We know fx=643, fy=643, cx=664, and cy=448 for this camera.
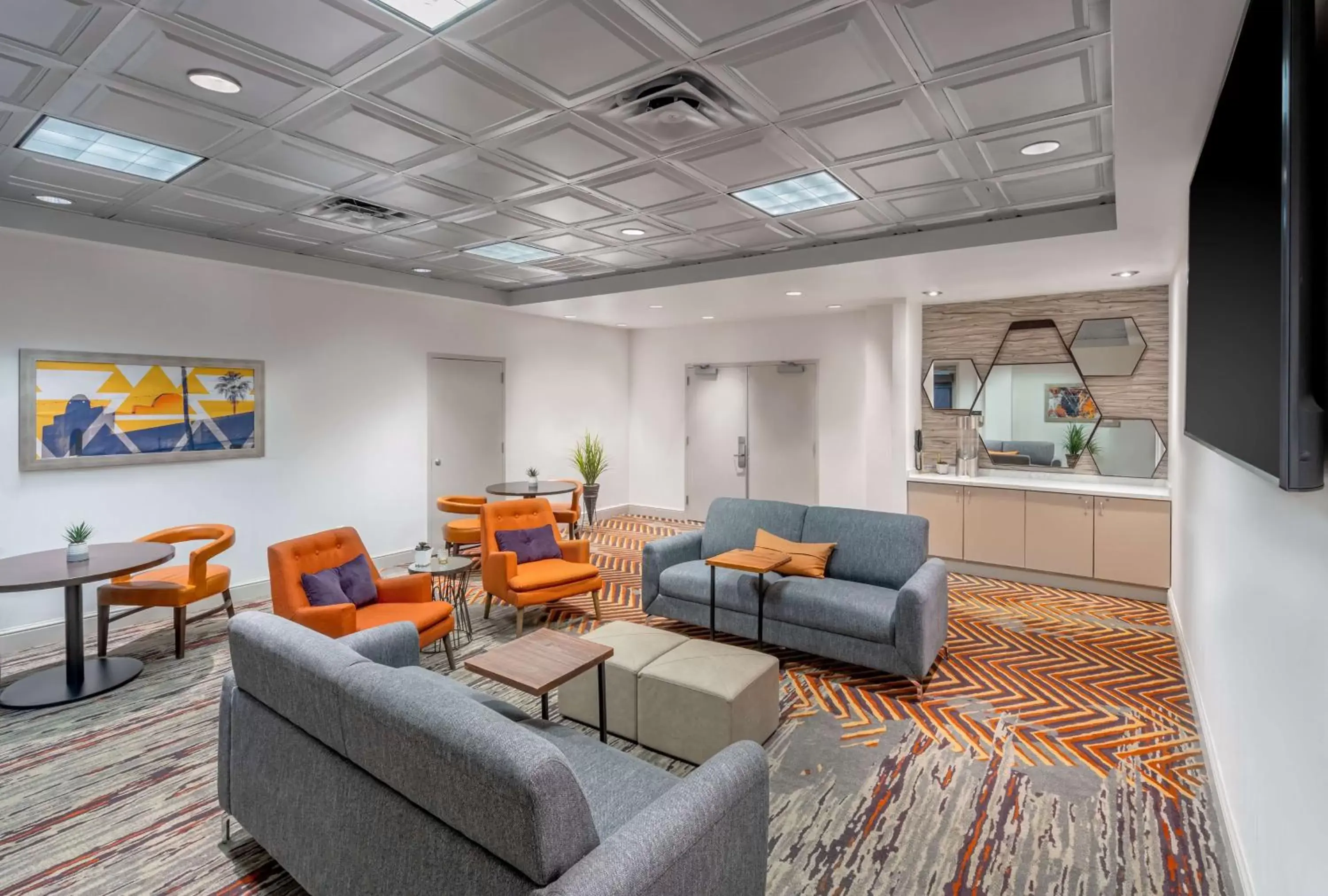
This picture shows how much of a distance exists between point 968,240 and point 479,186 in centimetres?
338

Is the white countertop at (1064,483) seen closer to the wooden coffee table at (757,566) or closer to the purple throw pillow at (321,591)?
the wooden coffee table at (757,566)

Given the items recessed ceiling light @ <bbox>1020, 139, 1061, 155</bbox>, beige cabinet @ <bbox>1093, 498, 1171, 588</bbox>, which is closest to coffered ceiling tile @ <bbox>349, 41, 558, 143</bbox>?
recessed ceiling light @ <bbox>1020, 139, 1061, 155</bbox>

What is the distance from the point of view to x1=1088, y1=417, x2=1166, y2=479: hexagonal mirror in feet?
19.5

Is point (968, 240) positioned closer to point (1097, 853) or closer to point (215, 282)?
point (1097, 853)

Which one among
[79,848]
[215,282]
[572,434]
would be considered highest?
[215,282]

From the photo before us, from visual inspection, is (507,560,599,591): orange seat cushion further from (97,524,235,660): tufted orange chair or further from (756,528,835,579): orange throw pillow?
(97,524,235,660): tufted orange chair

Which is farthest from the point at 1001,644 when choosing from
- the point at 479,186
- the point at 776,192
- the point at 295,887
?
the point at 479,186

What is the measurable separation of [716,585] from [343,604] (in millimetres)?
2292

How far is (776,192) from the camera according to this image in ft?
13.2

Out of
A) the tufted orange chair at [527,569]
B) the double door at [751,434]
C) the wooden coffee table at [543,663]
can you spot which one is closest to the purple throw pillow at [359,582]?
the tufted orange chair at [527,569]

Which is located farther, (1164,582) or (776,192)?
(1164,582)

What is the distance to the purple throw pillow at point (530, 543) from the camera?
496 cm

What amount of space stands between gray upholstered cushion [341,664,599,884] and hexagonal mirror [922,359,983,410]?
6407mm

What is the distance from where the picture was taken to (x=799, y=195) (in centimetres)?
405
